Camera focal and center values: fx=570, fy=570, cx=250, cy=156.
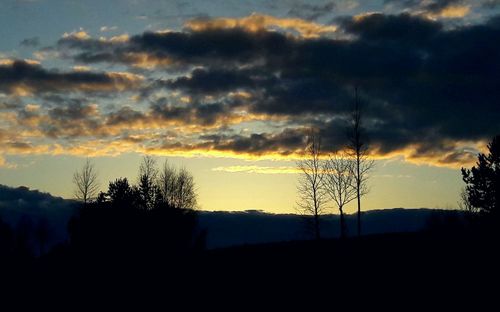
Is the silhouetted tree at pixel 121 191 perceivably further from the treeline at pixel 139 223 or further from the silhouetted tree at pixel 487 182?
the silhouetted tree at pixel 487 182

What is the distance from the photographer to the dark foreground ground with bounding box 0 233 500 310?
25.5m

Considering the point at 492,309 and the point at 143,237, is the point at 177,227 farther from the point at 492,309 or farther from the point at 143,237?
the point at 492,309

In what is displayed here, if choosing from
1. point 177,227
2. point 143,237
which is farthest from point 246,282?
point 177,227

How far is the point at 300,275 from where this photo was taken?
1185 inches

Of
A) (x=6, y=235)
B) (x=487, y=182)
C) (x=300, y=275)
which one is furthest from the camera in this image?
(x=6, y=235)

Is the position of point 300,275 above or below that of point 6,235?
below

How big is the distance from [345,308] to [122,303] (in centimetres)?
1217

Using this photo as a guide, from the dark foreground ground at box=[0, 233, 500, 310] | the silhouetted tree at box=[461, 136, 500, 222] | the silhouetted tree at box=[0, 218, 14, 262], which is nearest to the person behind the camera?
the dark foreground ground at box=[0, 233, 500, 310]

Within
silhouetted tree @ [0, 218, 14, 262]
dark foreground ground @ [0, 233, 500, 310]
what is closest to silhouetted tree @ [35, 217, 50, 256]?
silhouetted tree @ [0, 218, 14, 262]

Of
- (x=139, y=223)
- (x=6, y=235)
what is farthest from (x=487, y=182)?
(x=6, y=235)

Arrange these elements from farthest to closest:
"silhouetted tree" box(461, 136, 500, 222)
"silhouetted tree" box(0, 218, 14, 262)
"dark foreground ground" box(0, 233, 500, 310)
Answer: "silhouetted tree" box(0, 218, 14, 262), "silhouetted tree" box(461, 136, 500, 222), "dark foreground ground" box(0, 233, 500, 310)

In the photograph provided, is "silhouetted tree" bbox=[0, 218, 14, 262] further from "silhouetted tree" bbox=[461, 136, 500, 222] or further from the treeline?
"silhouetted tree" bbox=[461, 136, 500, 222]

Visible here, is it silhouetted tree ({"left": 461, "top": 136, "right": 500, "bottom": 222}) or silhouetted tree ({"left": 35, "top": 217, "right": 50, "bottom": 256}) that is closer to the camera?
silhouetted tree ({"left": 461, "top": 136, "right": 500, "bottom": 222})

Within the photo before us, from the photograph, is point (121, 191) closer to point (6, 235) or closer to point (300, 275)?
point (6, 235)
